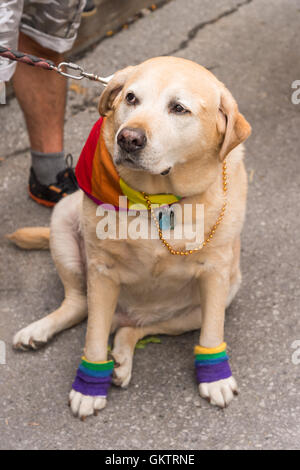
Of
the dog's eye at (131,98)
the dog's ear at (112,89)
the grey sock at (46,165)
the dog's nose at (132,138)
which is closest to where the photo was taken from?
the dog's nose at (132,138)

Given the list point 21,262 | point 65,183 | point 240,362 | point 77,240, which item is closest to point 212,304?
point 240,362

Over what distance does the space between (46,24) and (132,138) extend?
4.64ft

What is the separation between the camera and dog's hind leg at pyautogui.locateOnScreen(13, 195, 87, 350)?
249 cm

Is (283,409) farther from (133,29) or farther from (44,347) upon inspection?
(133,29)

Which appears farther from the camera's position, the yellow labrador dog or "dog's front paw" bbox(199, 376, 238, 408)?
"dog's front paw" bbox(199, 376, 238, 408)

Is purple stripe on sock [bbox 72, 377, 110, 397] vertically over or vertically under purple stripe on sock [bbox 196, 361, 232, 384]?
under

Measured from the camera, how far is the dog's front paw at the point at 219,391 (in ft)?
7.46

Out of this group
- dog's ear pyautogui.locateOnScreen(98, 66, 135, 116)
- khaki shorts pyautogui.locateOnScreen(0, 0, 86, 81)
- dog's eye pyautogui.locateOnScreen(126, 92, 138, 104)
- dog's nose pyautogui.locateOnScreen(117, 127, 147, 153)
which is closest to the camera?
dog's nose pyautogui.locateOnScreen(117, 127, 147, 153)

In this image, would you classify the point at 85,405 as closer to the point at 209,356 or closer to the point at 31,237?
the point at 209,356

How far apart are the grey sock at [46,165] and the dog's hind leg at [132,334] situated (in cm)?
108

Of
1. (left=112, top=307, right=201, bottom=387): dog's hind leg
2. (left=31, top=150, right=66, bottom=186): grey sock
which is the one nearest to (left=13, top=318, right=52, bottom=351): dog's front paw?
(left=112, top=307, right=201, bottom=387): dog's hind leg

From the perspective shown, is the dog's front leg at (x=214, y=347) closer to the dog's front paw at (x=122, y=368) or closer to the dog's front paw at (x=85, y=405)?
the dog's front paw at (x=122, y=368)

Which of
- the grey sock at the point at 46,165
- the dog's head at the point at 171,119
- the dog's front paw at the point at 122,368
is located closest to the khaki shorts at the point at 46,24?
the grey sock at the point at 46,165

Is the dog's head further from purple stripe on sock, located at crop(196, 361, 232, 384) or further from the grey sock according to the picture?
the grey sock
